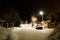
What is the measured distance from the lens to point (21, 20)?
1664 cm

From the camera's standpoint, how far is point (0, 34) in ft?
26.4

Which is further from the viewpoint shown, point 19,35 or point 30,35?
point 30,35

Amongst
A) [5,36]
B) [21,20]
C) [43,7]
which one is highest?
[43,7]

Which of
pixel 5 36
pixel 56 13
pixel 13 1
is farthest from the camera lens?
pixel 13 1

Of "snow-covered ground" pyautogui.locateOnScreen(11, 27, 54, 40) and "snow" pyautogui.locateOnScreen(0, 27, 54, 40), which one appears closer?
"snow" pyautogui.locateOnScreen(0, 27, 54, 40)

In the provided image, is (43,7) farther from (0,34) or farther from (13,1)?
(0,34)

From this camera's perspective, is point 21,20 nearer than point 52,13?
No

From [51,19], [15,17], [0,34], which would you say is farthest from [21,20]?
[0,34]

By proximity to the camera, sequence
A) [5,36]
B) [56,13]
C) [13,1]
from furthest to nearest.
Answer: [13,1], [56,13], [5,36]

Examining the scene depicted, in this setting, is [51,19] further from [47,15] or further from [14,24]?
[14,24]

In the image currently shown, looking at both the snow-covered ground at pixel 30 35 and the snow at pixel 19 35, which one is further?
the snow-covered ground at pixel 30 35

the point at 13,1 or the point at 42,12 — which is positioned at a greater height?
the point at 13,1

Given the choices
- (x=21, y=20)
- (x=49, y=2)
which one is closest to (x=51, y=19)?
(x=49, y=2)

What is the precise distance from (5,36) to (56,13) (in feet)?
26.0
